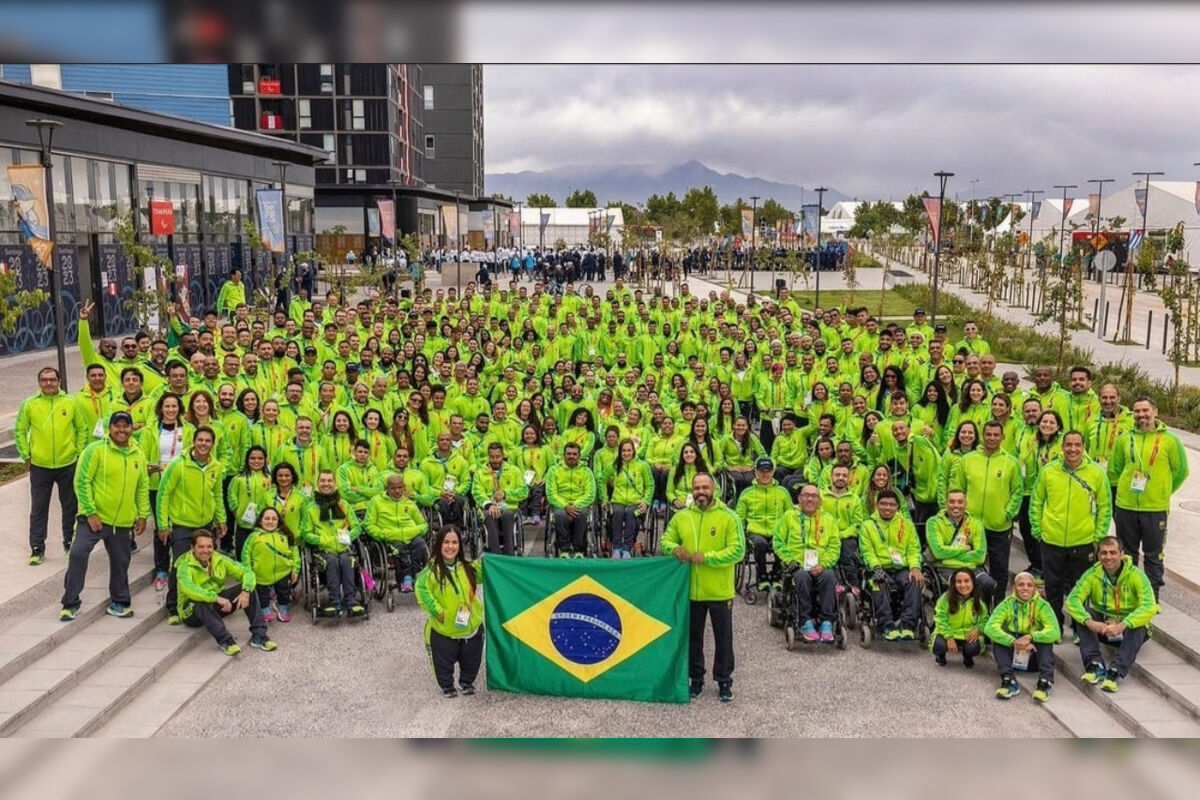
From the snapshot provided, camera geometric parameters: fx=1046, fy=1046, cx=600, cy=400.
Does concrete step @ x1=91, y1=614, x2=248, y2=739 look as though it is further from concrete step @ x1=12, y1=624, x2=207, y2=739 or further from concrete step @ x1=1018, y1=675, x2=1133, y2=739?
concrete step @ x1=1018, y1=675, x2=1133, y2=739

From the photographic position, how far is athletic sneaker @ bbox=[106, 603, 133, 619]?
988 cm

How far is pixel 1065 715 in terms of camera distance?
8344 millimetres

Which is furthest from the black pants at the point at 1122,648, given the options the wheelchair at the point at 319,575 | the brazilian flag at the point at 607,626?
the wheelchair at the point at 319,575

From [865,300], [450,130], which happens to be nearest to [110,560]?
[865,300]

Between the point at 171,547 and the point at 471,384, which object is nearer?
the point at 171,547

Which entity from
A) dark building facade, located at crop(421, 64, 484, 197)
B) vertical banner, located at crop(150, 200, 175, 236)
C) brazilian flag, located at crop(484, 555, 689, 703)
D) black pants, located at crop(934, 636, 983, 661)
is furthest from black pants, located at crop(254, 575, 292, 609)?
dark building facade, located at crop(421, 64, 484, 197)

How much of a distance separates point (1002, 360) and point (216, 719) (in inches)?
953

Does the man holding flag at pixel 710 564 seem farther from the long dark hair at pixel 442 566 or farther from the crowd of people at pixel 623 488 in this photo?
the long dark hair at pixel 442 566

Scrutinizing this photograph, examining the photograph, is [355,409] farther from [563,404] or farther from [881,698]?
[881,698]

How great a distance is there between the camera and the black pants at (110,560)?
945cm

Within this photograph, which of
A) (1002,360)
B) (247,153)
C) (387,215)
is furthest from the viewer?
(247,153)

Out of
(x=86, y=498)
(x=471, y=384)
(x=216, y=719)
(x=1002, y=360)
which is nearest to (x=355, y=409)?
(x=471, y=384)

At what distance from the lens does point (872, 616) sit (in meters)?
9.88

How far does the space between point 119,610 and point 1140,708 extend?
899 cm
